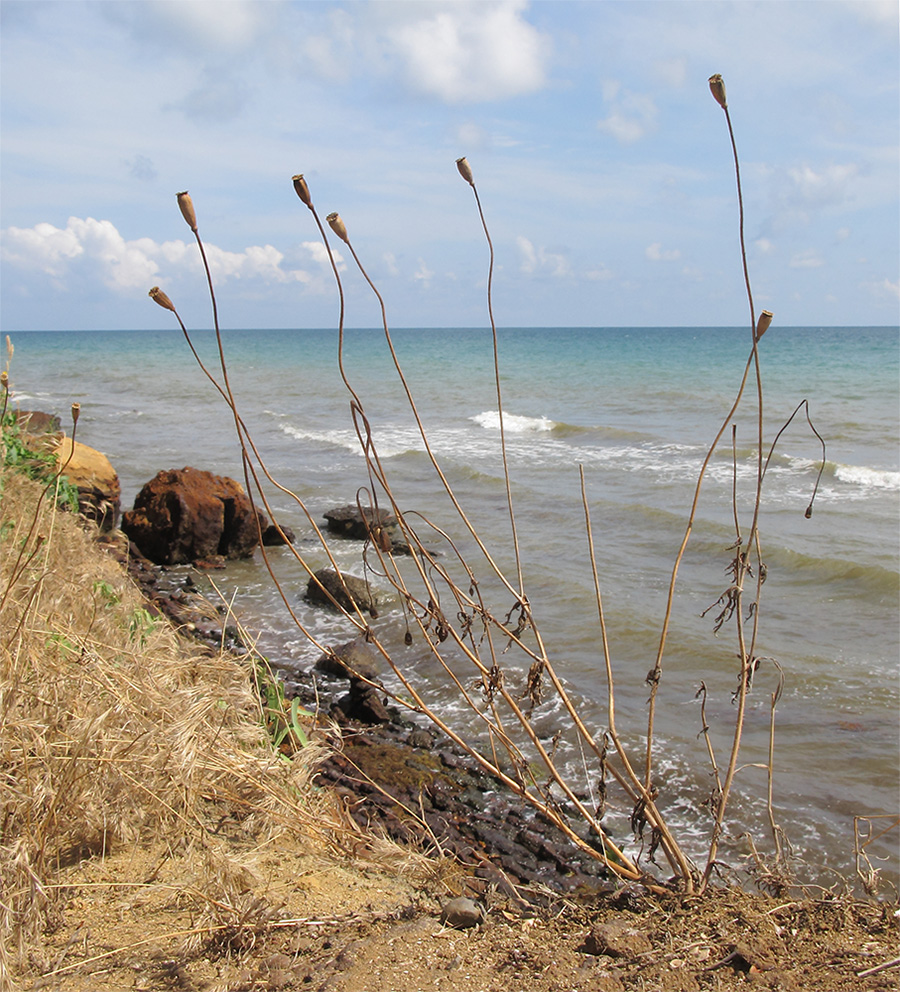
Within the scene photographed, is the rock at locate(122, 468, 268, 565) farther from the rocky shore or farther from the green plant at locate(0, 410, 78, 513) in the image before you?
the rocky shore

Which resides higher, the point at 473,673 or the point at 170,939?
the point at 170,939

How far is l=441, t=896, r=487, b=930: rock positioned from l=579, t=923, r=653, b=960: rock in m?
0.34

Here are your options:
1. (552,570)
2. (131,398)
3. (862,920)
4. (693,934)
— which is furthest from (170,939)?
(131,398)

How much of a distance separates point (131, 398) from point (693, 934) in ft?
111

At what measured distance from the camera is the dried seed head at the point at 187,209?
1.71 metres

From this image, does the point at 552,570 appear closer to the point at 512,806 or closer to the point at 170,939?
the point at 512,806

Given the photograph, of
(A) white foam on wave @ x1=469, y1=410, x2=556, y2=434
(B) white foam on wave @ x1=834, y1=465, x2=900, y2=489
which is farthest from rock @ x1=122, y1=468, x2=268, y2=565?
(A) white foam on wave @ x1=469, y1=410, x2=556, y2=434

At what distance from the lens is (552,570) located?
31.0 feet

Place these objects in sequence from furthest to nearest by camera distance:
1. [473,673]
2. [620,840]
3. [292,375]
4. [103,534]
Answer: [292,375]
[103,534]
[473,673]
[620,840]

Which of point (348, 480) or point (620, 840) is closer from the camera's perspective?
point (620, 840)

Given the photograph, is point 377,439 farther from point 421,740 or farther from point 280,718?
point 280,718

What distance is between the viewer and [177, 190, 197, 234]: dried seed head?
5.60ft

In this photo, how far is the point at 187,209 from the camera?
67.8 inches

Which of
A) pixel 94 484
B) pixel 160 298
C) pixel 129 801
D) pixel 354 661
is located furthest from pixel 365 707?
pixel 94 484
